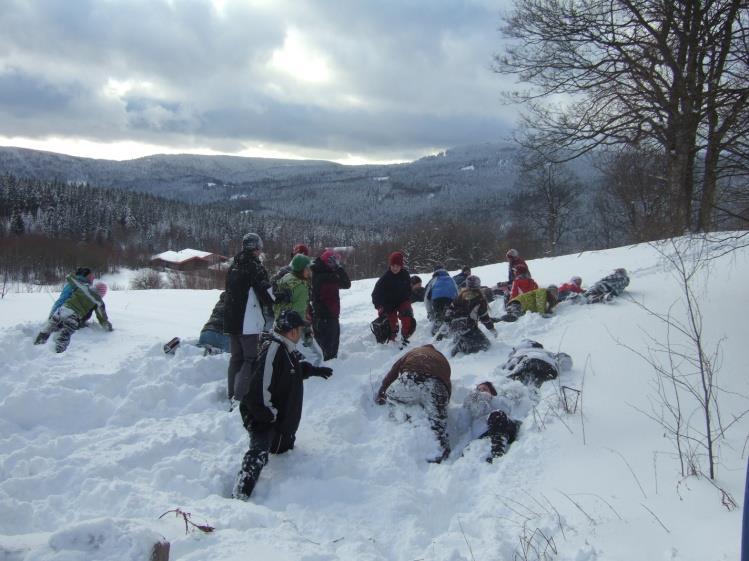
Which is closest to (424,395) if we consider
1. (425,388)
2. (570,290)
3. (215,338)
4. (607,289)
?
(425,388)

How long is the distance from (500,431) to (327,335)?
3.13m

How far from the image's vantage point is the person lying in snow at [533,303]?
904 cm

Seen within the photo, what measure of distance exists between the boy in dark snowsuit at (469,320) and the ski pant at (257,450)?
3.43 meters

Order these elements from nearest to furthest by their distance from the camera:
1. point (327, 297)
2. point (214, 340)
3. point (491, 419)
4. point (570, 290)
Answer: point (491, 419) → point (214, 340) → point (327, 297) → point (570, 290)

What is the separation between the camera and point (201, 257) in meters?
77.2

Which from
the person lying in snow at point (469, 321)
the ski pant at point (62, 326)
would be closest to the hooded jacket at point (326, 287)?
the person lying in snow at point (469, 321)

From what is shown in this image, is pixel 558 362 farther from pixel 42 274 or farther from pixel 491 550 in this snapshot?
pixel 42 274

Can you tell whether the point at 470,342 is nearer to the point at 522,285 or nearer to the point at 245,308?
the point at 522,285

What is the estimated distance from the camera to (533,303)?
30.4ft

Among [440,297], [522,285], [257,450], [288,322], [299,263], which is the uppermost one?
[299,263]

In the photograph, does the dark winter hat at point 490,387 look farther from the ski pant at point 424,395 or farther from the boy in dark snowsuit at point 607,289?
the boy in dark snowsuit at point 607,289

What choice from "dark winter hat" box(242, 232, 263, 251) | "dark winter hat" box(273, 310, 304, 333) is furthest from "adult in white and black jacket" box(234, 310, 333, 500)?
"dark winter hat" box(242, 232, 263, 251)

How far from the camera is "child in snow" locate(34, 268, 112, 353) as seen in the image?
294 inches

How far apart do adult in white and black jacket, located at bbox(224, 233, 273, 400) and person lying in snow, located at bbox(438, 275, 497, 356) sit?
298 cm
